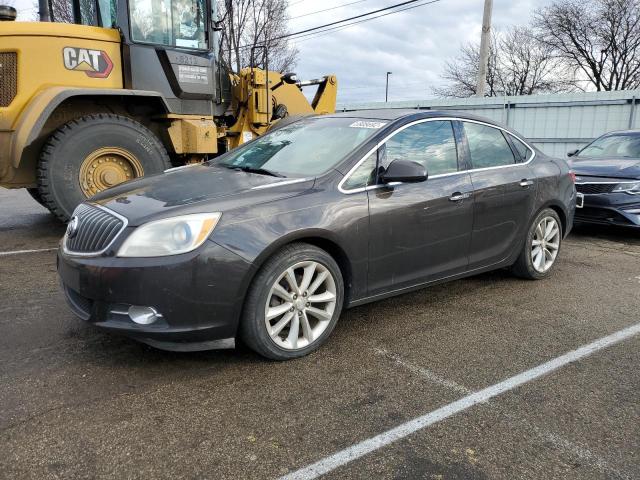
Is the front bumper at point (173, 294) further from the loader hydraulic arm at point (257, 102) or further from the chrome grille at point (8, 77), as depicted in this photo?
the loader hydraulic arm at point (257, 102)

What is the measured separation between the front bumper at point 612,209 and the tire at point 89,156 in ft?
18.8

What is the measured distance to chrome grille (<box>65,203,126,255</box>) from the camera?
9.89 feet

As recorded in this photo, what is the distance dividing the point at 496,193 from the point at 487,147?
46cm

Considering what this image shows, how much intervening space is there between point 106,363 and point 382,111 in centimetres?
287

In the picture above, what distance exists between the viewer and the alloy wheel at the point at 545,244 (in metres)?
5.01

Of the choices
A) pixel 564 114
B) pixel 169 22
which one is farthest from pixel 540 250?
pixel 564 114

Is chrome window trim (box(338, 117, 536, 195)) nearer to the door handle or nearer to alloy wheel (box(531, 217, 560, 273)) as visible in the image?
the door handle

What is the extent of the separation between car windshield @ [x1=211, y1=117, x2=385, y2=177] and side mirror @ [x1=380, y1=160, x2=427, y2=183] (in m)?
0.33

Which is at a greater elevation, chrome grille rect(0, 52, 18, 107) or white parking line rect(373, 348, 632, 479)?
chrome grille rect(0, 52, 18, 107)

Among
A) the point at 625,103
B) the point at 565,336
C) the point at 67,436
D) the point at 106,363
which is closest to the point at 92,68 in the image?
the point at 106,363

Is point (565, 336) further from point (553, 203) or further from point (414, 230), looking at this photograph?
point (553, 203)

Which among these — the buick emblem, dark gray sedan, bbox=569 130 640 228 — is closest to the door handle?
the buick emblem

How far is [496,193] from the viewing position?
14.5ft

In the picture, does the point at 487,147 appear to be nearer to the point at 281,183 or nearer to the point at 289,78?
the point at 281,183
